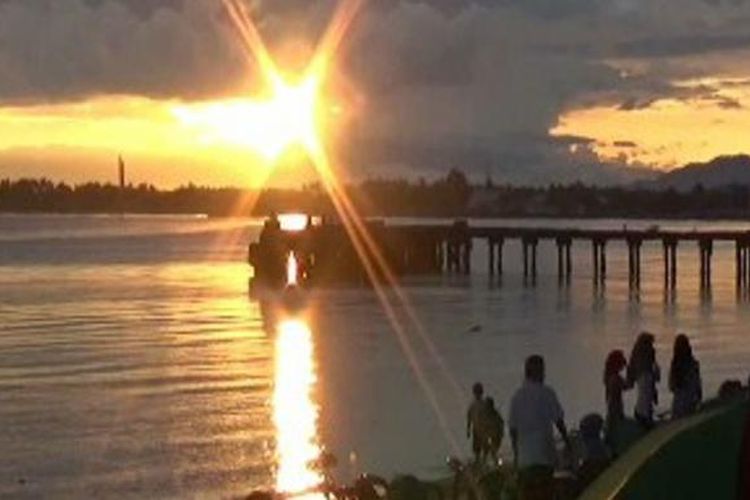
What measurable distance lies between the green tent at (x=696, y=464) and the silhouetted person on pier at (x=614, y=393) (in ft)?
30.3

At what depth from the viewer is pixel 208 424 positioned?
25.0m

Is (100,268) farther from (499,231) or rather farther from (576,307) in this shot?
(576,307)

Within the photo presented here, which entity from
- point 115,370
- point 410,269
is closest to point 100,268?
point 410,269

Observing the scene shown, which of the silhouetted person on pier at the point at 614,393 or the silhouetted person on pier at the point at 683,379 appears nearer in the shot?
the silhouetted person on pier at the point at 614,393

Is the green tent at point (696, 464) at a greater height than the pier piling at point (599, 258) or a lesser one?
greater

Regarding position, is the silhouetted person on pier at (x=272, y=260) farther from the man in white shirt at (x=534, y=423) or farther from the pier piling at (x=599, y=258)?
the man in white shirt at (x=534, y=423)

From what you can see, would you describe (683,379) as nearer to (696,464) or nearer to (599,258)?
(696,464)

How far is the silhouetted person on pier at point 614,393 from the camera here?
543 inches

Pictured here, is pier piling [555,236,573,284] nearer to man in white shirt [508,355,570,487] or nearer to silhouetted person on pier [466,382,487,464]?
silhouetted person on pier [466,382,487,464]

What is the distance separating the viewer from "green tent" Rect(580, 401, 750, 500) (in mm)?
4074

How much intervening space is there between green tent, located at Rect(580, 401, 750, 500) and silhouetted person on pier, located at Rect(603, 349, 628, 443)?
364 inches

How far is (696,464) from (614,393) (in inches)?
416

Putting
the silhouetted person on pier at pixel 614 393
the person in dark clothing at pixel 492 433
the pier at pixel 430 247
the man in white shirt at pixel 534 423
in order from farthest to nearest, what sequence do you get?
the pier at pixel 430 247, the person in dark clothing at pixel 492 433, the silhouetted person on pier at pixel 614 393, the man in white shirt at pixel 534 423

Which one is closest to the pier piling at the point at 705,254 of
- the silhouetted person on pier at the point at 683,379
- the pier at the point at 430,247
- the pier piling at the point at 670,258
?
the pier piling at the point at 670,258
